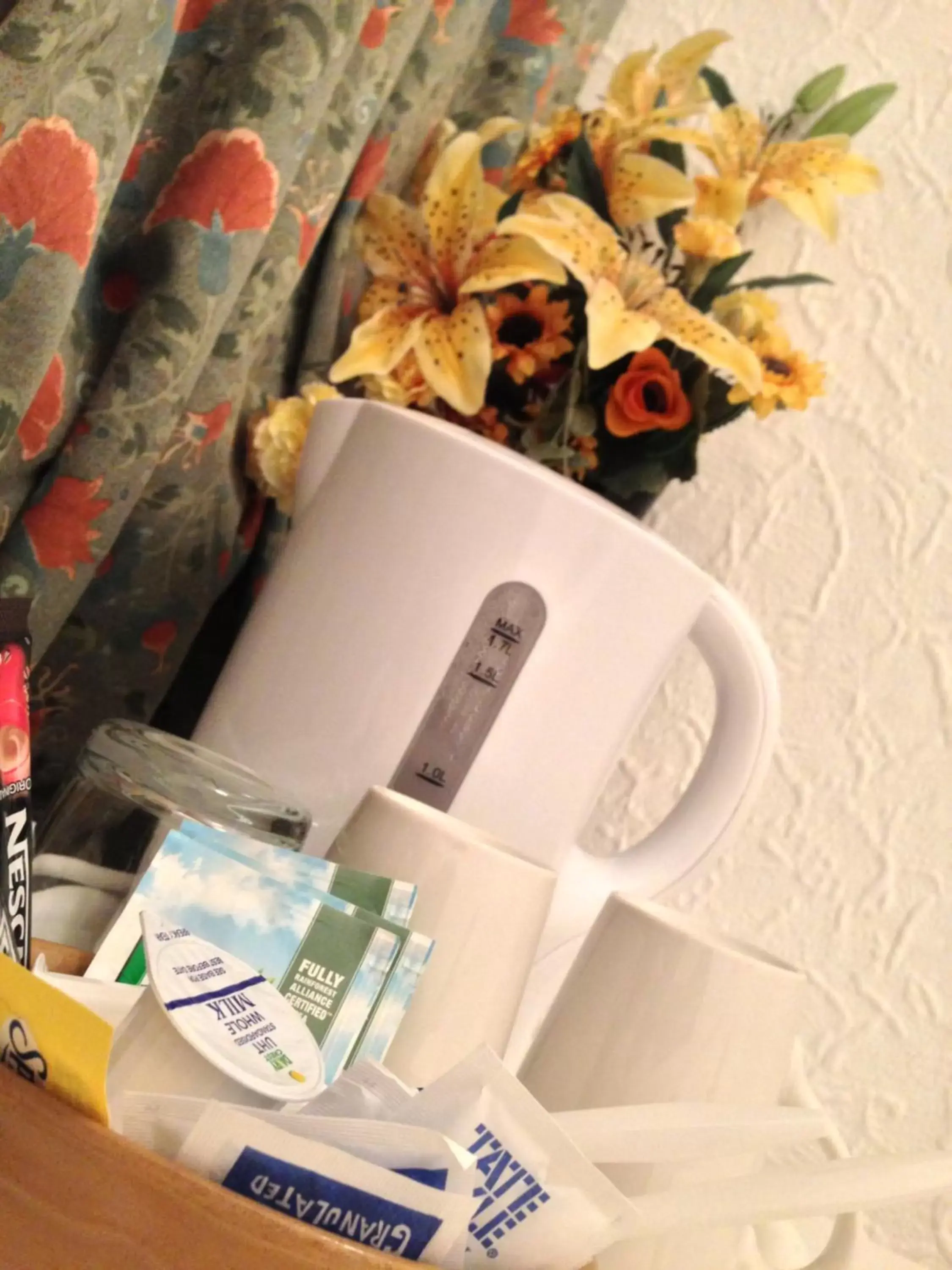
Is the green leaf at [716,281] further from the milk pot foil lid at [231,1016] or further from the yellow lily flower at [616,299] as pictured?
the milk pot foil lid at [231,1016]

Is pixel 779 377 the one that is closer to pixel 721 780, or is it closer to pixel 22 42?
pixel 721 780

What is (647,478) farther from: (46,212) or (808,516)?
(46,212)

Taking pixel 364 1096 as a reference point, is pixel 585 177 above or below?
above

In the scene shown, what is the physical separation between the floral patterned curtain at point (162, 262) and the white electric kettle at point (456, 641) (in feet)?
0.35

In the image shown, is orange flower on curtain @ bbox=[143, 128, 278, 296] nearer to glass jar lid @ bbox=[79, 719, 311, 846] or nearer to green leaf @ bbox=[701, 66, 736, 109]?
glass jar lid @ bbox=[79, 719, 311, 846]

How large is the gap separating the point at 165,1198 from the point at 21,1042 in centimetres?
4

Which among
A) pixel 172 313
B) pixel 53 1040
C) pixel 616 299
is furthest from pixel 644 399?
pixel 53 1040

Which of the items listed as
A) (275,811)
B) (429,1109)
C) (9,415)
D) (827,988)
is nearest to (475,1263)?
(429,1109)

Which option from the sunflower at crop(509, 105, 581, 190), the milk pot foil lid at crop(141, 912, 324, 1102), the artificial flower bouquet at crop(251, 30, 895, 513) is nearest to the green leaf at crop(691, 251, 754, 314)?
the artificial flower bouquet at crop(251, 30, 895, 513)

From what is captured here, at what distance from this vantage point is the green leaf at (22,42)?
0.40 meters

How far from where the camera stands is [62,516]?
1.75 ft

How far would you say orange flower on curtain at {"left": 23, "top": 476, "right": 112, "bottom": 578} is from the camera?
0.53 meters

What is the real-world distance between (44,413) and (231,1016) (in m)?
0.35

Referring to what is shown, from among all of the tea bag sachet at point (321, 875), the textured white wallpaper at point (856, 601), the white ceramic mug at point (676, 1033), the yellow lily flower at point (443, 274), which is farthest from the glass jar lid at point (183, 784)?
the textured white wallpaper at point (856, 601)
